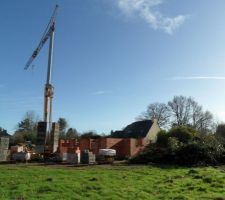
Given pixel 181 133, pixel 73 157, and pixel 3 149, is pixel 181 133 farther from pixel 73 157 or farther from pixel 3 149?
pixel 3 149

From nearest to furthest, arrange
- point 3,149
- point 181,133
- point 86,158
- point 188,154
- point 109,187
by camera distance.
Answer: point 109,187 < point 86,158 < point 188,154 < point 3,149 < point 181,133

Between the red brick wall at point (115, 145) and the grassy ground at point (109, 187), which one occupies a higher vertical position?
the red brick wall at point (115, 145)

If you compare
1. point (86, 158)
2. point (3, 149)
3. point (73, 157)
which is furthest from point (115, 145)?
point (3, 149)

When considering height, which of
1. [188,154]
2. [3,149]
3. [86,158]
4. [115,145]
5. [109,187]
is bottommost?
[109,187]

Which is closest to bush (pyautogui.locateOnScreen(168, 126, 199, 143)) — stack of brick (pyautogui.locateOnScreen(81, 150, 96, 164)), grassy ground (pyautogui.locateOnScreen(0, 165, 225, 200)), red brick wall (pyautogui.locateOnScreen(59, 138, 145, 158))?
red brick wall (pyautogui.locateOnScreen(59, 138, 145, 158))

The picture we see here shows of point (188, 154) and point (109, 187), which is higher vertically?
point (188, 154)

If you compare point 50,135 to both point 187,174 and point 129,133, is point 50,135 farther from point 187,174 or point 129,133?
point 129,133

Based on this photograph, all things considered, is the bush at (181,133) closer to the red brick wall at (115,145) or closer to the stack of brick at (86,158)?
the red brick wall at (115,145)

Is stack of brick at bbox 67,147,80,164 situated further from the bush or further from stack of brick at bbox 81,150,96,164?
the bush

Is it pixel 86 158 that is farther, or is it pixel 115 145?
pixel 115 145

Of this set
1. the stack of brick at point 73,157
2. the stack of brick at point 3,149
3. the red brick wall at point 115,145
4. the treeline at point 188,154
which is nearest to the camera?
the stack of brick at point 73,157

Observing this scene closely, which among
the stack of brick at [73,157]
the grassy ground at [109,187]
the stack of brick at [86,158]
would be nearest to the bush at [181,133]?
the stack of brick at [86,158]

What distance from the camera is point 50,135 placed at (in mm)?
33812

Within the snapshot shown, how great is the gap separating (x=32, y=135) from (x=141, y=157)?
150 ft
